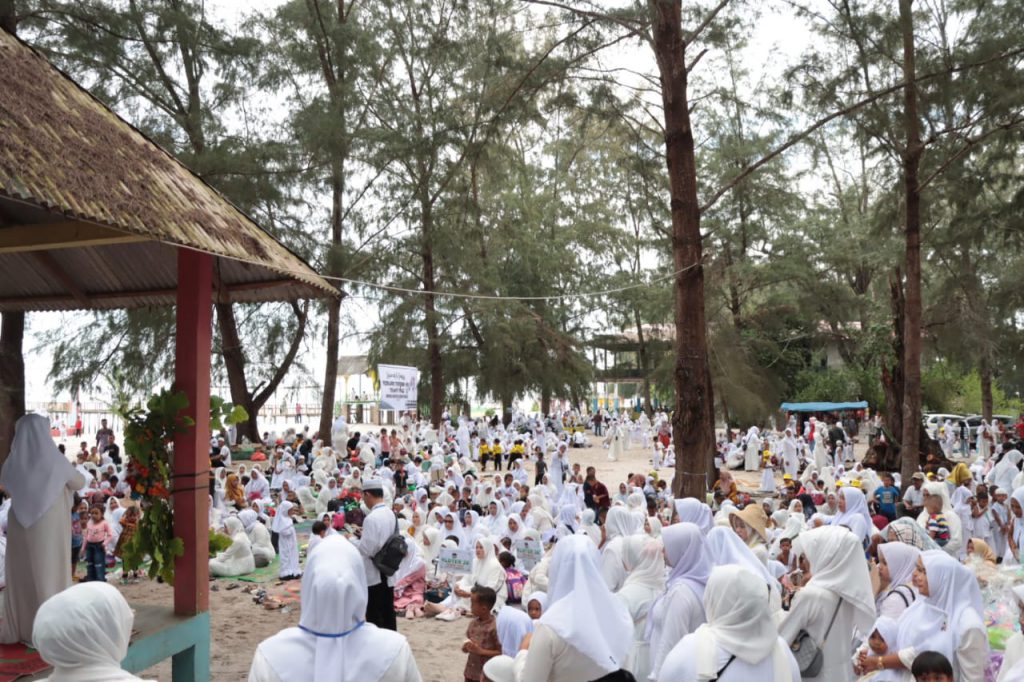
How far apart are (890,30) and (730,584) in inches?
438

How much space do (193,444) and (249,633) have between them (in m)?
3.29

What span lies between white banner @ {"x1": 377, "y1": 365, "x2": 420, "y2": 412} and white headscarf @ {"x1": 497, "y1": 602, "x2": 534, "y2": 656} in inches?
561

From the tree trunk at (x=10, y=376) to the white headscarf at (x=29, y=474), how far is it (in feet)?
24.0

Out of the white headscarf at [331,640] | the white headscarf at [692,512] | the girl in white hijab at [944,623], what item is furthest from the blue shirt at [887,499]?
the white headscarf at [331,640]

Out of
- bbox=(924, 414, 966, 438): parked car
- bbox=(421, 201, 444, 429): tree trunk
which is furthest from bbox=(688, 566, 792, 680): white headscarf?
bbox=(924, 414, 966, 438): parked car

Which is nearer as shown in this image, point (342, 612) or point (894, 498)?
point (342, 612)

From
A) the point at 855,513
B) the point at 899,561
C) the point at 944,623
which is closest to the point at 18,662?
the point at 944,623

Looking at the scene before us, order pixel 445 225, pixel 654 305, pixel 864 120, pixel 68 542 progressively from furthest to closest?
pixel 654 305, pixel 445 225, pixel 864 120, pixel 68 542

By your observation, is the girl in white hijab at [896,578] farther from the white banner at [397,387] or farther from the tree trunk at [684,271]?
the white banner at [397,387]

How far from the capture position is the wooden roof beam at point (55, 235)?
5125 mm

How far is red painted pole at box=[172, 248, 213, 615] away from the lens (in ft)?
17.6

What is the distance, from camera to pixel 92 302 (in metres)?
7.20

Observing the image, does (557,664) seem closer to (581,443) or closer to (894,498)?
(894,498)

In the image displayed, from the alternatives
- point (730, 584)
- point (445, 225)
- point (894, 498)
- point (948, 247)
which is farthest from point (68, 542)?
point (445, 225)
